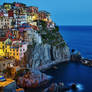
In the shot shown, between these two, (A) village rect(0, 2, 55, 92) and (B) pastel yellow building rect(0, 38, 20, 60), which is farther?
(B) pastel yellow building rect(0, 38, 20, 60)

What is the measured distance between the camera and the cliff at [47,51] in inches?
2071

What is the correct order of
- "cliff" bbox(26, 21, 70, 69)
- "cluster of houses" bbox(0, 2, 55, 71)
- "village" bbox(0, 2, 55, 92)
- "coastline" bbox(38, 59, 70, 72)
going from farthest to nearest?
1. "coastline" bbox(38, 59, 70, 72)
2. "cliff" bbox(26, 21, 70, 69)
3. "cluster of houses" bbox(0, 2, 55, 71)
4. "village" bbox(0, 2, 55, 92)

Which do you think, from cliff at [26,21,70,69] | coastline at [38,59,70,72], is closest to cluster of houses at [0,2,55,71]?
cliff at [26,21,70,69]

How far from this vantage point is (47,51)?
59.8 m

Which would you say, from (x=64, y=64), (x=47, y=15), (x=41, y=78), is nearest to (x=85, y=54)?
(x=64, y=64)

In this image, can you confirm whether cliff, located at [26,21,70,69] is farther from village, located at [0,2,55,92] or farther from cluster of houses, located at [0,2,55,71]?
cluster of houses, located at [0,2,55,71]

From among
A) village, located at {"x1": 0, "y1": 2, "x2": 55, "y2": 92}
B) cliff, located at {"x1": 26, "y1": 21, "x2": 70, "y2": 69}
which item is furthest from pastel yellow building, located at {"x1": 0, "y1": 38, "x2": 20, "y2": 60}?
cliff, located at {"x1": 26, "y1": 21, "x2": 70, "y2": 69}

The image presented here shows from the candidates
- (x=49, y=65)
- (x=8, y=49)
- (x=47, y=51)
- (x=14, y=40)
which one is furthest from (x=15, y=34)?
(x=49, y=65)

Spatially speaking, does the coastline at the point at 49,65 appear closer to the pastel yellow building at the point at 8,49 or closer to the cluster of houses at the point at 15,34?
the cluster of houses at the point at 15,34

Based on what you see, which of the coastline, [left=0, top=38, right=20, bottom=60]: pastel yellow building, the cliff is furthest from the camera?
the coastline

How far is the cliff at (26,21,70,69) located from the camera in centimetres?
5259

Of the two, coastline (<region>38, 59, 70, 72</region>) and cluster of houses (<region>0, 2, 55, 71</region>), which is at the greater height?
cluster of houses (<region>0, 2, 55, 71</region>)

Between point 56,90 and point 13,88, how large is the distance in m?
12.3

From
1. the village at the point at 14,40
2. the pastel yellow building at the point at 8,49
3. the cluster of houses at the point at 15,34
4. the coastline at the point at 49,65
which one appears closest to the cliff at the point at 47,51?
the coastline at the point at 49,65
